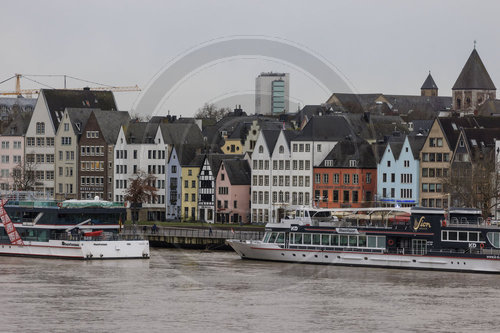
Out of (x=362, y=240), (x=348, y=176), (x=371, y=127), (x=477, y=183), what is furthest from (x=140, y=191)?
(x=362, y=240)

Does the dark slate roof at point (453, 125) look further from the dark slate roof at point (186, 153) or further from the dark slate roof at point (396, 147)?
the dark slate roof at point (186, 153)

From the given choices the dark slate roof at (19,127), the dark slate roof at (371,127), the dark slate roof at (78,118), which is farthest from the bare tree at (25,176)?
the dark slate roof at (371,127)

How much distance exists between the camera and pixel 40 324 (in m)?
66.9

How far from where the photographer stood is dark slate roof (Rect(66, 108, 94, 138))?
5802 inches

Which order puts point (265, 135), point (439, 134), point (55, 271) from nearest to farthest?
point (55, 271) < point (439, 134) < point (265, 135)

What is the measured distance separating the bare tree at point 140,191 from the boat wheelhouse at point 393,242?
38.1 metres

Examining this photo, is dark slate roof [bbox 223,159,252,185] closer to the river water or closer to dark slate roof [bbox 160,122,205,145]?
dark slate roof [bbox 160,122,205,145]

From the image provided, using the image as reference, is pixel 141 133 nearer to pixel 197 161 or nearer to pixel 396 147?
pixel 197 161

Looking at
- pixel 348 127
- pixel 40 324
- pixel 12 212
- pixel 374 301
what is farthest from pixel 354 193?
pixel 40 324

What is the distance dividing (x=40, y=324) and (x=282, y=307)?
496 inches

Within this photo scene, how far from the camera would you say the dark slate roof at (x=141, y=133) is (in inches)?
5605

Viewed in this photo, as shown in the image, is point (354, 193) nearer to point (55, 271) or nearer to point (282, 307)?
point (55, 271)

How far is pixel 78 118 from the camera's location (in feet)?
485

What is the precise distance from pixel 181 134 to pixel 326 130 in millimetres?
17329
